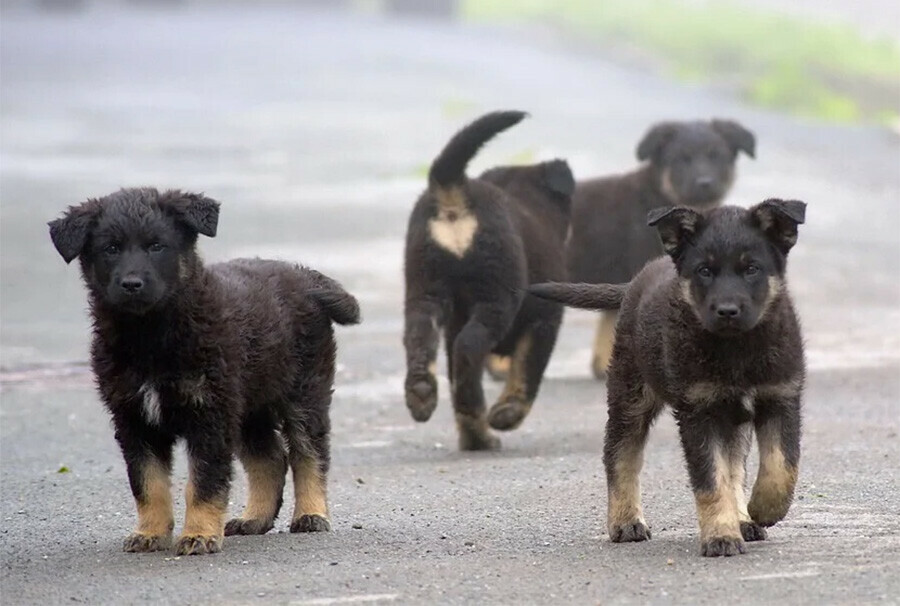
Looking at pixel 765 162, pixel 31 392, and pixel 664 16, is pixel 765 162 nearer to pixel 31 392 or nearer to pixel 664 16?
pixel 31 392

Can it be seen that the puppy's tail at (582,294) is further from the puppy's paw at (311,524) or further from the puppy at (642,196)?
the puppy at (642,196)

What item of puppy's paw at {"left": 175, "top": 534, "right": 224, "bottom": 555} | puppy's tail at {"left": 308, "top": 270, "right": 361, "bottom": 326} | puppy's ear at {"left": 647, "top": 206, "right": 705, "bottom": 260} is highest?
puppy's ear at {"left": 647, "top": 206, "right": 705, "bottom": 260}

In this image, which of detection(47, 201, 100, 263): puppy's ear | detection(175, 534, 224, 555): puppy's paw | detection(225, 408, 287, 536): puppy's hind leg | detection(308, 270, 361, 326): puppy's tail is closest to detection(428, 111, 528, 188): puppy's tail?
detection(308, 270, 361, 326): puppy's tail

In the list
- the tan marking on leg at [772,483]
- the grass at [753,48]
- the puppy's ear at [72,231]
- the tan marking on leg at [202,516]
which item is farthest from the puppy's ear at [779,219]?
the grass at [753,48]

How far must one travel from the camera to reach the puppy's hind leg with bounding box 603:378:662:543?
7.65 metres

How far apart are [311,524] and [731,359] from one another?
1951 millimetres

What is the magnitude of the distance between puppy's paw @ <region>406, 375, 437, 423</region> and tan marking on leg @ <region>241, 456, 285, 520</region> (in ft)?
6.11

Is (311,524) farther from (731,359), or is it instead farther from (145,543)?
(731,359)

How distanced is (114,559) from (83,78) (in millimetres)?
23886

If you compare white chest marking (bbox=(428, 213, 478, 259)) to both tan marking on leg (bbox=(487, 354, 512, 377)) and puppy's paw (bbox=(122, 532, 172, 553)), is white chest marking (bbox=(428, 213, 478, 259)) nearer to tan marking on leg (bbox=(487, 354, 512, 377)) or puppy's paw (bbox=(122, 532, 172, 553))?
tan marking on leg (bbox=(487, 354, 512, 377))

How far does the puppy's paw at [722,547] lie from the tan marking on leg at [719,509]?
1 centimetres

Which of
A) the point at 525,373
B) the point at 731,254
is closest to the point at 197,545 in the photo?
the point at 731,254

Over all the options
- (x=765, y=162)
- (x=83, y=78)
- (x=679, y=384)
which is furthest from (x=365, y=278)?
(x=83, y=78)

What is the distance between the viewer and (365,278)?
16219 millimetres
